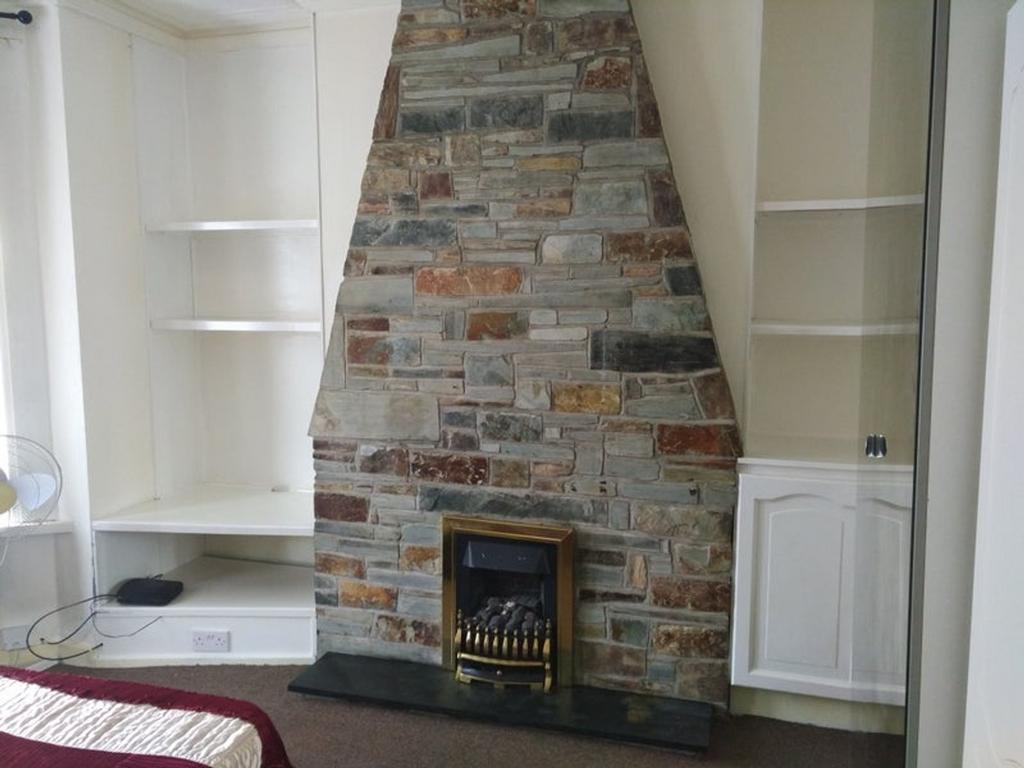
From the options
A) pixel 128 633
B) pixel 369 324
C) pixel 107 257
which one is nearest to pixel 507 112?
pixel 369 324

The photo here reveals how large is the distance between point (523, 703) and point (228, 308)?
2.26 metres

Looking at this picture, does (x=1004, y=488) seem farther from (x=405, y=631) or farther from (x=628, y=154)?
(x=405, y=631)

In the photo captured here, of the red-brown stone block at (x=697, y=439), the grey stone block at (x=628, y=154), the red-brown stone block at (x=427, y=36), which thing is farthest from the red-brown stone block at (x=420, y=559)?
the red-brown stone block at (x=427, y=36)

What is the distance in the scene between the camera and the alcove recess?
10.5 feet

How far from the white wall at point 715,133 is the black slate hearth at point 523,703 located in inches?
43.4

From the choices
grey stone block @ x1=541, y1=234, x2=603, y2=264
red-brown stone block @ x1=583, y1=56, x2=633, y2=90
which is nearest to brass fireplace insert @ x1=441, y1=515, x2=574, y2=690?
grey stone block @ x1=541, y1=234, x2=603, y2=264

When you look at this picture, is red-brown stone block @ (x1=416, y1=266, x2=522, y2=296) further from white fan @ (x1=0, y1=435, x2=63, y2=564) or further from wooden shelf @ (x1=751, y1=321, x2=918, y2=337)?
white fan @ (x1=0, y1=435, x2=63, y2=564)

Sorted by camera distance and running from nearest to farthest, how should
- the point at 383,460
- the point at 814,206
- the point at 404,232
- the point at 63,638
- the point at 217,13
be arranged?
the point at 814,206 < the point at 404,232 < the point at 383,460 < the point at 63,638 < the point at 217,13

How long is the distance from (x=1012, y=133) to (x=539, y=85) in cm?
192

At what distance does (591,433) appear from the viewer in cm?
263

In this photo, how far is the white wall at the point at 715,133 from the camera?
254 centimetres

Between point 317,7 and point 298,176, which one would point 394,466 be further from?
point 317,7

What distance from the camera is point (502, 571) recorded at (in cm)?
281

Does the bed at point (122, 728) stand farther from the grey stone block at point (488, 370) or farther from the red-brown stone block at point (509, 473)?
the grey stone block at point (488, 370)
